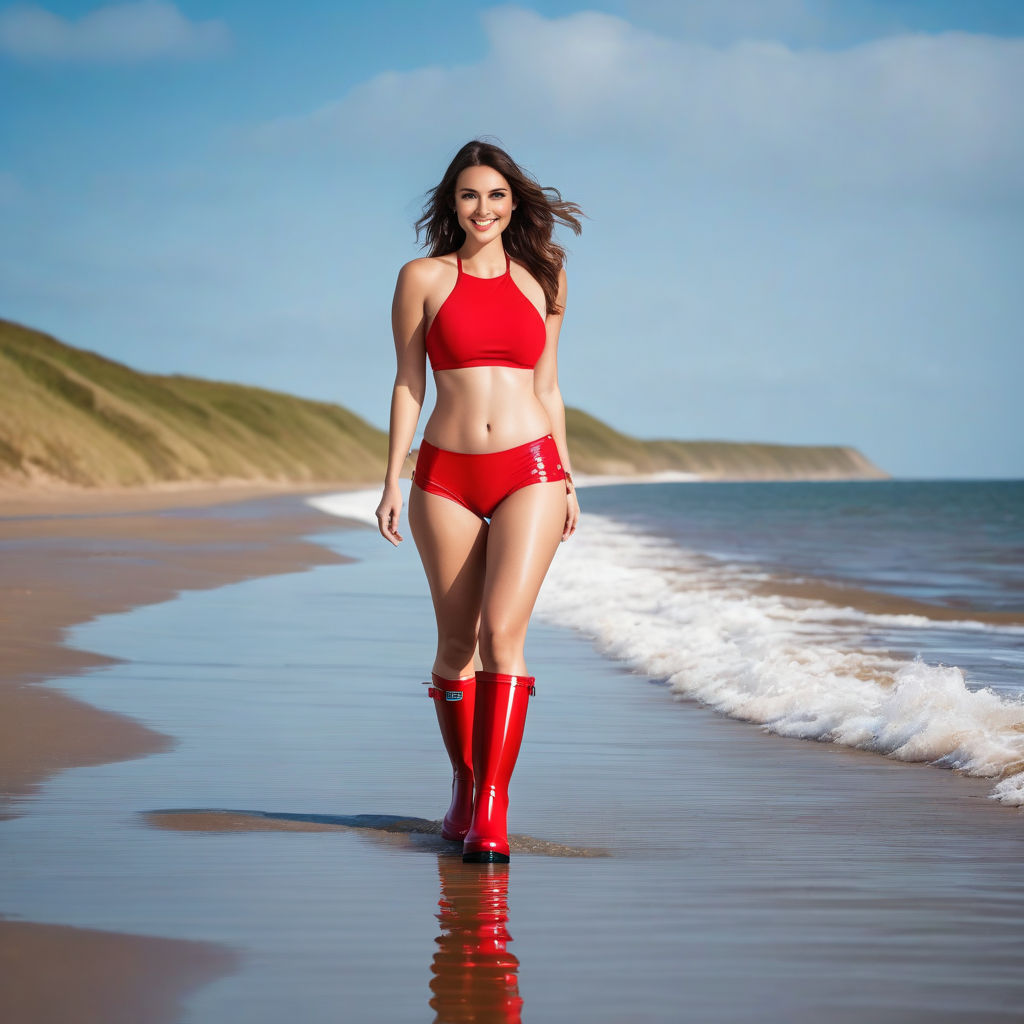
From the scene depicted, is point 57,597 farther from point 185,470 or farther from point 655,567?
point 185,470

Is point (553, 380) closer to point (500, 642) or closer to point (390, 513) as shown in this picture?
point (390, 513)

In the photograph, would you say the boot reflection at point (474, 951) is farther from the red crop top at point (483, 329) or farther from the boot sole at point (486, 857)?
the red crop top at point (483, 329)

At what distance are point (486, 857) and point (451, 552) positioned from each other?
81 centimetres

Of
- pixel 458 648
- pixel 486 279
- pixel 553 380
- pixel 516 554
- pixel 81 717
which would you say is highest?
pixel 486 279

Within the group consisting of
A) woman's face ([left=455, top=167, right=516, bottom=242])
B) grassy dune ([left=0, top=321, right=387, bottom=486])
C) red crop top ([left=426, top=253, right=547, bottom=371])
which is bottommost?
red crop top ([left=426, top=253, right=547, bottom=371])

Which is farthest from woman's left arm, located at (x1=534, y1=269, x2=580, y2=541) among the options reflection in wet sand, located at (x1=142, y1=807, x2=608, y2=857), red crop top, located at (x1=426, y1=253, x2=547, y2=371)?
reflection in wet sand, located at (x1=142, y1=807, x2=608, y2=857)

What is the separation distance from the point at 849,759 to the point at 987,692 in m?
0.83

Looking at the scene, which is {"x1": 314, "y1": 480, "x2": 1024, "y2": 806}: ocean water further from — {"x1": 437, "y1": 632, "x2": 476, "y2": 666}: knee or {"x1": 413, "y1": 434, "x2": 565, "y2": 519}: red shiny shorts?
{"x1": 413, "y1": 434, "x2": 565, "y2": 519}: red shiny shorts

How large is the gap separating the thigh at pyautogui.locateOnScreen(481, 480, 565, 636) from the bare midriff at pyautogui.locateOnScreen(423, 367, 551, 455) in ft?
0.51

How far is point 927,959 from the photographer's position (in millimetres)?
2795

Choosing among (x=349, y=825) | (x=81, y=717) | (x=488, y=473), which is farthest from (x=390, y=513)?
(x=81, y=717)

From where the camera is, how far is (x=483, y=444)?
3850 mm

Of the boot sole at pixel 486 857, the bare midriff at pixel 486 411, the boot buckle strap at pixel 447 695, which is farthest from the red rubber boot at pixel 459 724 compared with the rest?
the bare midriff at pixel 486 411

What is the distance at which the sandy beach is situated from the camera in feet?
8.57
